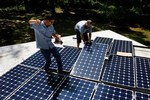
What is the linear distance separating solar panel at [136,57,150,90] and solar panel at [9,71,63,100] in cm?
330

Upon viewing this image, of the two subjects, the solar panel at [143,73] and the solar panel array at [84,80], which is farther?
the solar panel at [143,73]

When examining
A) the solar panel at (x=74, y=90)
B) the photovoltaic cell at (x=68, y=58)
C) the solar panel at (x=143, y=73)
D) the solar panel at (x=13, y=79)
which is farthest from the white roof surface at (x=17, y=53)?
Result: the solar panel at (x=74, y=90)

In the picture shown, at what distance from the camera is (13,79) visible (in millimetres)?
7840

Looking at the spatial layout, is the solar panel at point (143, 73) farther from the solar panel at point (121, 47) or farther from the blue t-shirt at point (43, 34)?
the blue t-shirt at point (43, 34)

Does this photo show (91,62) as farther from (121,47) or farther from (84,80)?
(121,47)

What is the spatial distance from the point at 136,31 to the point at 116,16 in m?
3.63

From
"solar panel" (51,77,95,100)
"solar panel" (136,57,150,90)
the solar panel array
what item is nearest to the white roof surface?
the solar panel array

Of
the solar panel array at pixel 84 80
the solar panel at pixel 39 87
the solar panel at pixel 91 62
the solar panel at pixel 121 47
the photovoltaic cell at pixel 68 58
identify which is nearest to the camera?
the solar panel at pixel 39 87

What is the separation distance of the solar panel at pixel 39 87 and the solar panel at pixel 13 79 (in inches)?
13.3

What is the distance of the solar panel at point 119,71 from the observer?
26.2ft

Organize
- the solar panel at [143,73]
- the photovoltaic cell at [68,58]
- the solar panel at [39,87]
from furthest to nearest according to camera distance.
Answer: the photovoltaic cell at [68,58] → the solar panel at [143,73] → the solar panel at [39,87]

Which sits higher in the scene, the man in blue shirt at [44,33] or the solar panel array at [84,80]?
the man in blue shirt at [44,33]

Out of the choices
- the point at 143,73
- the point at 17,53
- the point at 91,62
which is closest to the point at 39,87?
the point at 91,62

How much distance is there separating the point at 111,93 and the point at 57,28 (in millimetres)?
18887
